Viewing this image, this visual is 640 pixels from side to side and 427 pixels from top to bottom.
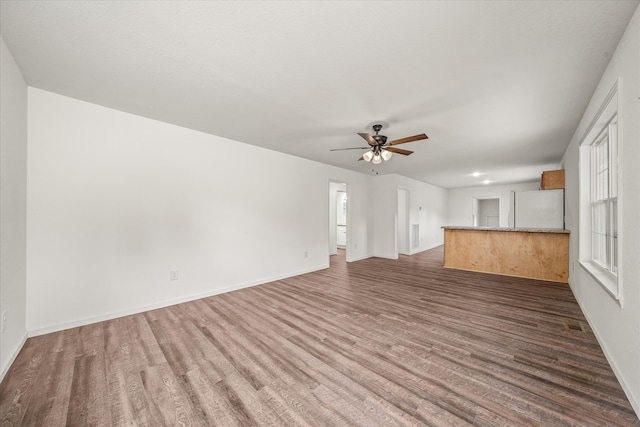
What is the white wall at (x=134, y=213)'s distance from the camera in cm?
251

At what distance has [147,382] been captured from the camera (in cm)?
177

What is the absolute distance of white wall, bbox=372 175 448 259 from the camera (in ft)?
22.4

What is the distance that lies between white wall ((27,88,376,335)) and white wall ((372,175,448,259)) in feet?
11.3

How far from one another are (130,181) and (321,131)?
2609 mm

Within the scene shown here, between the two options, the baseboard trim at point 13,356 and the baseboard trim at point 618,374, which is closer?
the baseboard trim at point 618,374

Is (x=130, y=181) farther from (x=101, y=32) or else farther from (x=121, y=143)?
(x=101, y=32)

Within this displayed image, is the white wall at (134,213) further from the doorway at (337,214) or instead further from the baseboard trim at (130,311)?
the doorway at (337,214)

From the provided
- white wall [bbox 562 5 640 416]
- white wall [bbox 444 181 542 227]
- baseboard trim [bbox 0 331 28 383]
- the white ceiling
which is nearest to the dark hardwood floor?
baseboard trim [bbox 0 331 28 383]

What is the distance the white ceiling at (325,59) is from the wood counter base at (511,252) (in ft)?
7.65

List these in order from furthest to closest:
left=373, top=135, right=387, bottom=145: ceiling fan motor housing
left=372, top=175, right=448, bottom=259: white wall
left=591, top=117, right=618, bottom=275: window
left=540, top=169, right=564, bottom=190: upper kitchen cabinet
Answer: left=372, top=175, right=448, bottom=259: white wall → left=540, top=169, right=564, bottom=190: upper kitchen cabinet → left=373, top=135, right=387, bottom=145: ceiling fan motor housing → left=591, top=117, right=618, bottom=275: window

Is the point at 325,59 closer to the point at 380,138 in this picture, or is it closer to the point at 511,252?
the point at 380,138

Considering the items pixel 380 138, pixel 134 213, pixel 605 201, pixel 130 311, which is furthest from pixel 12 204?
pixel 605 201

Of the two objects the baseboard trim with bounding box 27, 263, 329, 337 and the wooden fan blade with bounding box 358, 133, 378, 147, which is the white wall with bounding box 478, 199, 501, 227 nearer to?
the wooden fan blade with bounding box 358, 133, 378, 147

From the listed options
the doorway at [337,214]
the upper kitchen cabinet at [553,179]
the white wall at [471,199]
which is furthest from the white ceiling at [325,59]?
the white wall at [471,199]
